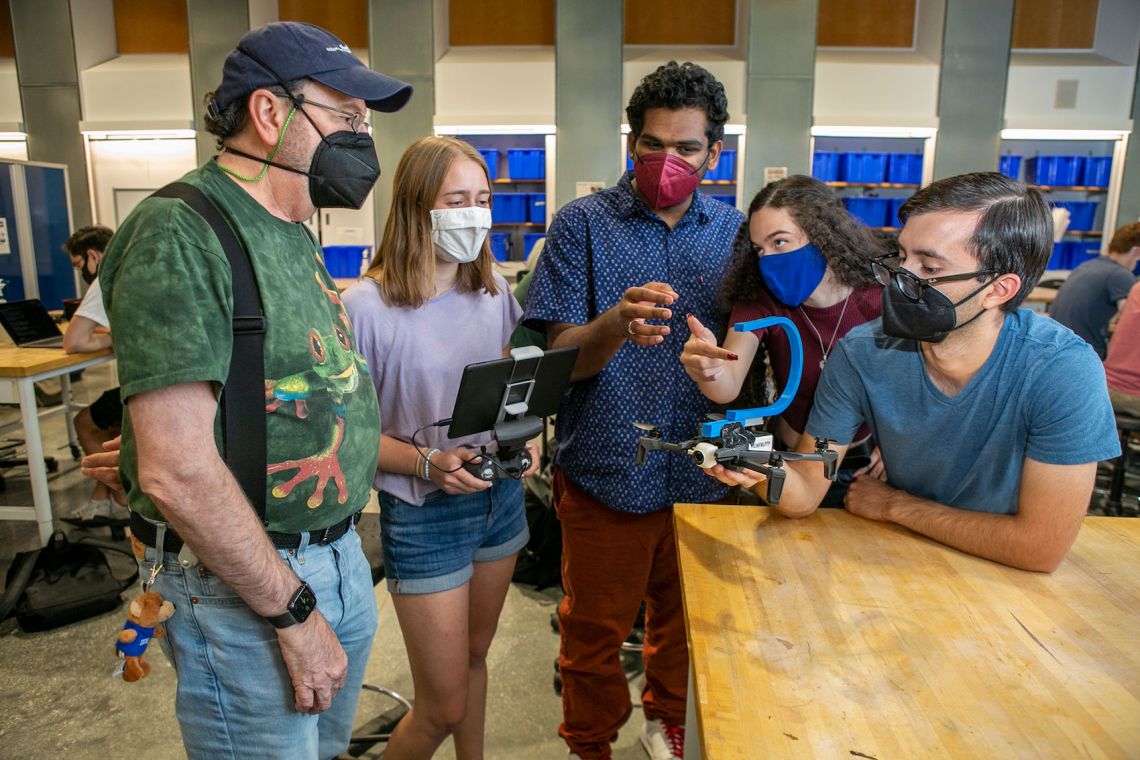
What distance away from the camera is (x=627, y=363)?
1.82 meters

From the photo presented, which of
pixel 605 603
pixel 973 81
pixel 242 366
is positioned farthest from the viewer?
pixel 973 81

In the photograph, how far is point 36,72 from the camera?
8.12 m

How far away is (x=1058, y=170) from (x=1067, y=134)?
38 cm

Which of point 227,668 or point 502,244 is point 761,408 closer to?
point 227,668

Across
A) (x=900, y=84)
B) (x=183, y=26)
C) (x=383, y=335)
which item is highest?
(x=183, y=26)

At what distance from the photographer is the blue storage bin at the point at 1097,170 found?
26.2ft

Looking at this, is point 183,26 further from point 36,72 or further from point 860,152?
point 860,152

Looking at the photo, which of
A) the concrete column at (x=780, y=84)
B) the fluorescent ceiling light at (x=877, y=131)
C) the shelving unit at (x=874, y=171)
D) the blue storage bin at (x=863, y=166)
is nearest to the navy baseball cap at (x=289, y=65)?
the concrete column at (x=780, y=84)

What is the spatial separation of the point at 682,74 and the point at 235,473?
4.31 ft

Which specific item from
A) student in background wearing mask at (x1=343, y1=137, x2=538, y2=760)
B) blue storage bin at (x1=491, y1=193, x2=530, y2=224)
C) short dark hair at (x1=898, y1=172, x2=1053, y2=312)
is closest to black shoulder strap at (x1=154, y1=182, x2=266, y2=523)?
student in background wearing mask at (x1=343, y1=137, x2=538, y2=760)

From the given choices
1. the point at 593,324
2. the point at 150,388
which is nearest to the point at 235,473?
the point at 150,388

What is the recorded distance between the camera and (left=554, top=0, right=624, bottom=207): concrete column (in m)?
7.85

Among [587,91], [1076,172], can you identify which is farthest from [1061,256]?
[587,91]

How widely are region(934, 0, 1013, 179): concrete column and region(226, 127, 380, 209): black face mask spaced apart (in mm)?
8080
